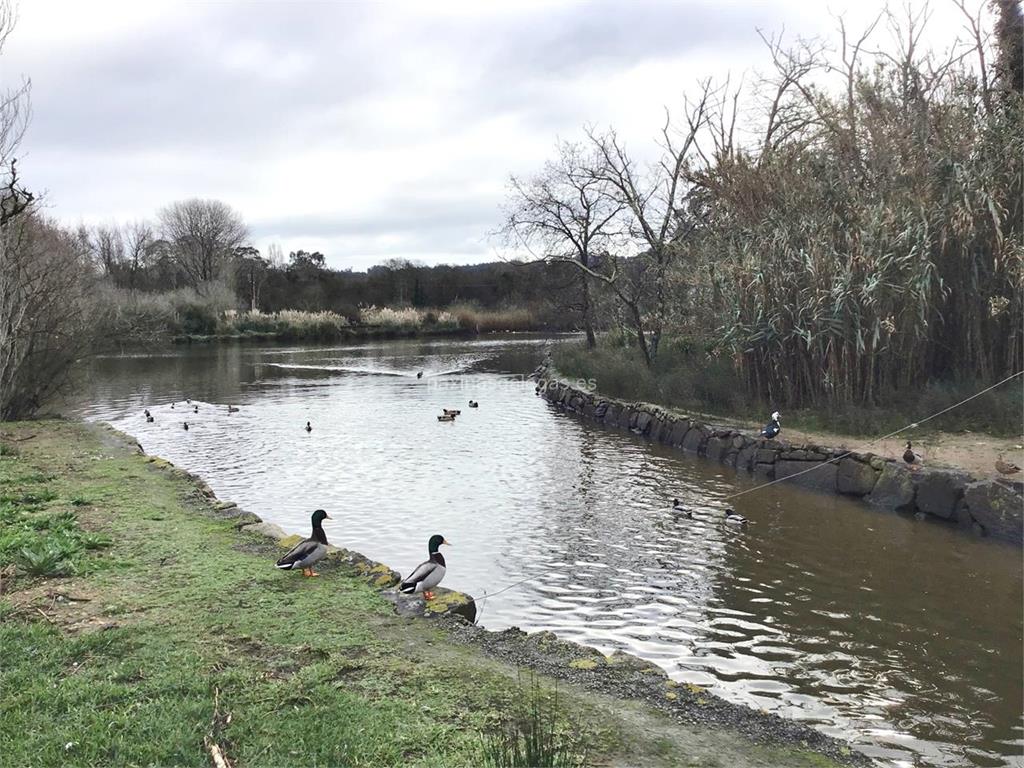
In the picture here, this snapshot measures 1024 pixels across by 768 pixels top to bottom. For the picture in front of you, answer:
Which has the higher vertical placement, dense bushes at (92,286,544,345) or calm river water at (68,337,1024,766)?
dense bushes at (92,286,544,345)

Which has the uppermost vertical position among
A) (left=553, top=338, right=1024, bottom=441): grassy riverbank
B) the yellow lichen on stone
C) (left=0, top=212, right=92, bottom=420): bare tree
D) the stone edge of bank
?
(left=0, top=212, right=92, bottom=420): bare tree

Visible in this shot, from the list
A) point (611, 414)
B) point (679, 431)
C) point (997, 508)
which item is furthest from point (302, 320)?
point (997, 508)

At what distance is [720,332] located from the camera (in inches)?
538

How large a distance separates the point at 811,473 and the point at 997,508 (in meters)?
2.71

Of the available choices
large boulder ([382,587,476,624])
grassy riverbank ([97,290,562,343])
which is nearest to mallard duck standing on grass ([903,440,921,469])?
large boulder ([382,587,476,624])

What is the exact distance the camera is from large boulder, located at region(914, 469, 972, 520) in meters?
8.76

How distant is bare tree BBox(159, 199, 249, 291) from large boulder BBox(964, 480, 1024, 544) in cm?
6193

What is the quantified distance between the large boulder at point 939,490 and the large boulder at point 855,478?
0.67 metres

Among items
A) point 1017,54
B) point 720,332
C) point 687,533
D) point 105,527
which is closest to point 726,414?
point 720,332

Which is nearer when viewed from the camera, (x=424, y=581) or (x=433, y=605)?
(x=433, y=605)

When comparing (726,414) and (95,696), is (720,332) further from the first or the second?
(95,696)

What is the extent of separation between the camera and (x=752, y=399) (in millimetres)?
13633

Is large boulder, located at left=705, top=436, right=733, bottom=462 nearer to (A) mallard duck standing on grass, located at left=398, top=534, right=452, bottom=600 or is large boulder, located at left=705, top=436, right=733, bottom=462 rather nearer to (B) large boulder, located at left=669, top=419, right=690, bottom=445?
(B) large boulder, located at left=669, top=419, right=690, bottom=445

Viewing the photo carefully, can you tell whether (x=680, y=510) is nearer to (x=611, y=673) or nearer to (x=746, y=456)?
(x=746, y=456)
